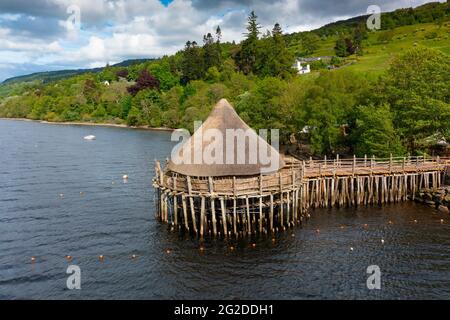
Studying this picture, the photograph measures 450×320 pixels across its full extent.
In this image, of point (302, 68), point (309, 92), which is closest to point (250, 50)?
point (302, 68)

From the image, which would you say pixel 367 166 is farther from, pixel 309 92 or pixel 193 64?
pixel 193 64

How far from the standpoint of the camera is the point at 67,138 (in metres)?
102

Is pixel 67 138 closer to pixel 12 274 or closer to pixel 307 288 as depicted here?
pixel 12 274

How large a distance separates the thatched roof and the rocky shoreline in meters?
16.1

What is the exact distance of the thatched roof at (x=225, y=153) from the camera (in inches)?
1320

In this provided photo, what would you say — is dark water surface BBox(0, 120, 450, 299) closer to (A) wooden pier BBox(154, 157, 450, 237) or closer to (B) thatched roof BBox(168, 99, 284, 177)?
(A) wooden pier BBox(154, 157, 450, 237)

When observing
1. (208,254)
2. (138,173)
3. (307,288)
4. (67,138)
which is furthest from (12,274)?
(67,138)

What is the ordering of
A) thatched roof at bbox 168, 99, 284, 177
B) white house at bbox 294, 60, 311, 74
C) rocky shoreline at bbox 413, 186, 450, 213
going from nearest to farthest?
1. thatched roof at bbox 168, 99, 284, 177
2. rocky shoreline at bbox 413, 186, 450, 213
3. white house at bbox 294, 60, 311, 74

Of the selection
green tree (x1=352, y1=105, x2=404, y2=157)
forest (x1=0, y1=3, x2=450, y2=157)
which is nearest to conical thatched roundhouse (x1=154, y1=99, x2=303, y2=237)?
green tree (x1=352, y1=105, x2=404, y2=157)

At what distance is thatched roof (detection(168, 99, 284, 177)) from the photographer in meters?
33.5

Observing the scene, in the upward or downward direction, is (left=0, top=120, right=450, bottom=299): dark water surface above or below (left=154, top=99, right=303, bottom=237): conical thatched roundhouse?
below

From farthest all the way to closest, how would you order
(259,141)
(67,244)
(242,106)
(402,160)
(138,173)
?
(242,106) → (138,173) → (402,160) → (259,141) → (67,244)

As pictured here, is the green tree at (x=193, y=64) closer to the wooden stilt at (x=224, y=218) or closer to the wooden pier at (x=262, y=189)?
the wooden pier at (x=262, y=189)
